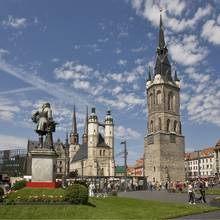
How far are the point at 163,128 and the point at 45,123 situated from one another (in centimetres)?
6952

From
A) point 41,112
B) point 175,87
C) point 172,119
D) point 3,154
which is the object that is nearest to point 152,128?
point 172,119

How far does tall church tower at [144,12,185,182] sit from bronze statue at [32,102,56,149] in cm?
6446

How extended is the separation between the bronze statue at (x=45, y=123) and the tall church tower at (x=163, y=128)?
64.5 meters

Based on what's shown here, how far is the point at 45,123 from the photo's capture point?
27.5 m

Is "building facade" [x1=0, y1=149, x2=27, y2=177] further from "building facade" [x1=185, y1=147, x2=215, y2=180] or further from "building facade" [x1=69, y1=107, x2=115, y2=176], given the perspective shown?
"building facade" [x1=185, y1=147, x2=215, y2=180]

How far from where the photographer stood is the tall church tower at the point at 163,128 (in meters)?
A: 92.0

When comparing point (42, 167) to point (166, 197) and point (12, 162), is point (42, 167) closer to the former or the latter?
point (166, 197)

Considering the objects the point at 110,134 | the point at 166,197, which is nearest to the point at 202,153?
the point at 110,134

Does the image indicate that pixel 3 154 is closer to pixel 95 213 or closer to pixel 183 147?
pixel 183 147

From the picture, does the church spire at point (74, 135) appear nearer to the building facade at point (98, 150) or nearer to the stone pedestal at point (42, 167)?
the building facade at point (98, 150)

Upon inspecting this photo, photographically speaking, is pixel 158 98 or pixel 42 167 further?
pixel 158 98

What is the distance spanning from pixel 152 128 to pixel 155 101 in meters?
6.80

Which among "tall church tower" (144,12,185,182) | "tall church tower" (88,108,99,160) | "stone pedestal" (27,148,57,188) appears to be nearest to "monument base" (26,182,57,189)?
"stone pedestal" (27,148,57,188)

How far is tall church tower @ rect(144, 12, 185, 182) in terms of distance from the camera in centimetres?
9200
